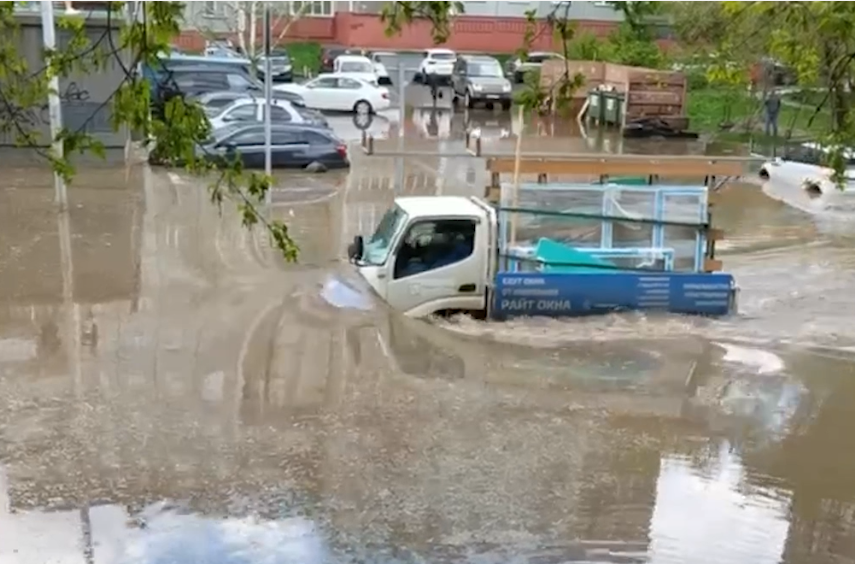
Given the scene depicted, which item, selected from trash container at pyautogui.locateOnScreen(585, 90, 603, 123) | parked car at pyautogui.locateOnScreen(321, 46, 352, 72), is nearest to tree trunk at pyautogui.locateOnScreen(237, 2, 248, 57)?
parked car at pyautogui.locateOnScreen(321, 46, 352, 72)

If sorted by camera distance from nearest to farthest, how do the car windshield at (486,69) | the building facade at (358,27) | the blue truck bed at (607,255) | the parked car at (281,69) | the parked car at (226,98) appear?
the blue truck bed at (607,255), the parked car at (226,98), the car windshield at (486,69), the parked car at (281,69), the building facade at (358,27)

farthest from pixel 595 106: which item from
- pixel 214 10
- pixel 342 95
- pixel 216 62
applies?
pixel 214 10

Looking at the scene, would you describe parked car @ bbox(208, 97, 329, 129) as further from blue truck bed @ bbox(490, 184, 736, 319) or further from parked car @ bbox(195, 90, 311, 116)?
blue truck bed @ bbox(490, 184, 736, 319)

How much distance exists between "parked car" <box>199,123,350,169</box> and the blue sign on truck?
12056mm

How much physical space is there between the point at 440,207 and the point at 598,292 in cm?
230

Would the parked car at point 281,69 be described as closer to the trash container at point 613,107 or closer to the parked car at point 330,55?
the parked car at point 330,55

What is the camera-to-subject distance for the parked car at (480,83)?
38188mm

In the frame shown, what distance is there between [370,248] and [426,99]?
92.6ft

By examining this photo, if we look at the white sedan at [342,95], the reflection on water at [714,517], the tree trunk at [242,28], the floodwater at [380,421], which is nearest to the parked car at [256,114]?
the white sedan at [342,95]

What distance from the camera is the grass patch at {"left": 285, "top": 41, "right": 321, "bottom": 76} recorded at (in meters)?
45.7

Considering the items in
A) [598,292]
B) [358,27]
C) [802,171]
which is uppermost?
[358,27]

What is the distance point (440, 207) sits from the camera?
1250cm

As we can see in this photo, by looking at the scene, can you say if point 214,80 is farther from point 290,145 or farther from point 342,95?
point 290,145

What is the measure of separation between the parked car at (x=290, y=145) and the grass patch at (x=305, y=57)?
21896 millimetres
